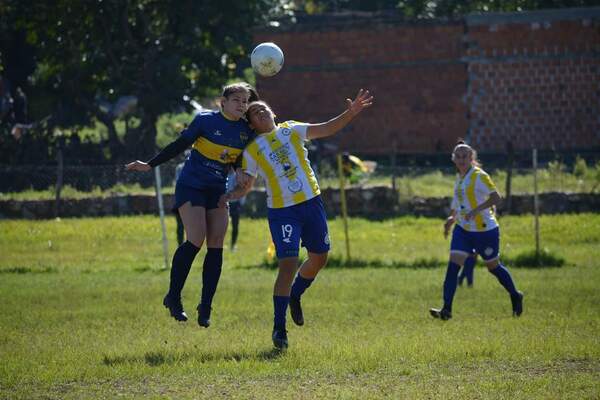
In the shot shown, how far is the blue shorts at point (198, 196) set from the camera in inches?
419

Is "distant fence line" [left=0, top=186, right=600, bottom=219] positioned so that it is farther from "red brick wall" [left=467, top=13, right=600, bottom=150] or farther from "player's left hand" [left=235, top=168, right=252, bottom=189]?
"player's left hand" [left=235, top=168, right=252, bottom=189]

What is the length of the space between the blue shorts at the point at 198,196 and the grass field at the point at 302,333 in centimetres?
128

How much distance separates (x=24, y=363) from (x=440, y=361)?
3.39 meters

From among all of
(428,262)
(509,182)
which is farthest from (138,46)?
(428,262)

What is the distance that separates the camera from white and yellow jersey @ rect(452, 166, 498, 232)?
1300 cm

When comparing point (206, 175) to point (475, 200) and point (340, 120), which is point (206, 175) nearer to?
point (340, 120)

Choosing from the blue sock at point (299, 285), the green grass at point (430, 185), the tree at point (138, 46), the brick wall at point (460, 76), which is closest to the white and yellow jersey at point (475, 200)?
the blue sock at point (299, 285)

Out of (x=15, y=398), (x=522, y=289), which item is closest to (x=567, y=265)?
(x=522, y=289)

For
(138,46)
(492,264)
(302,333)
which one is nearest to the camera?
(302,333)

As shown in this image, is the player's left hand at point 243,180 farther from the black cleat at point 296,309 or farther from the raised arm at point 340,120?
the black cleat at point 296,309

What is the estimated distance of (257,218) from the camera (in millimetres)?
25953

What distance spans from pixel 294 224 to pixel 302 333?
188 cm

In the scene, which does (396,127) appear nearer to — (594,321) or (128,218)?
(128,218)

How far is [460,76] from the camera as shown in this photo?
34.0 meters
